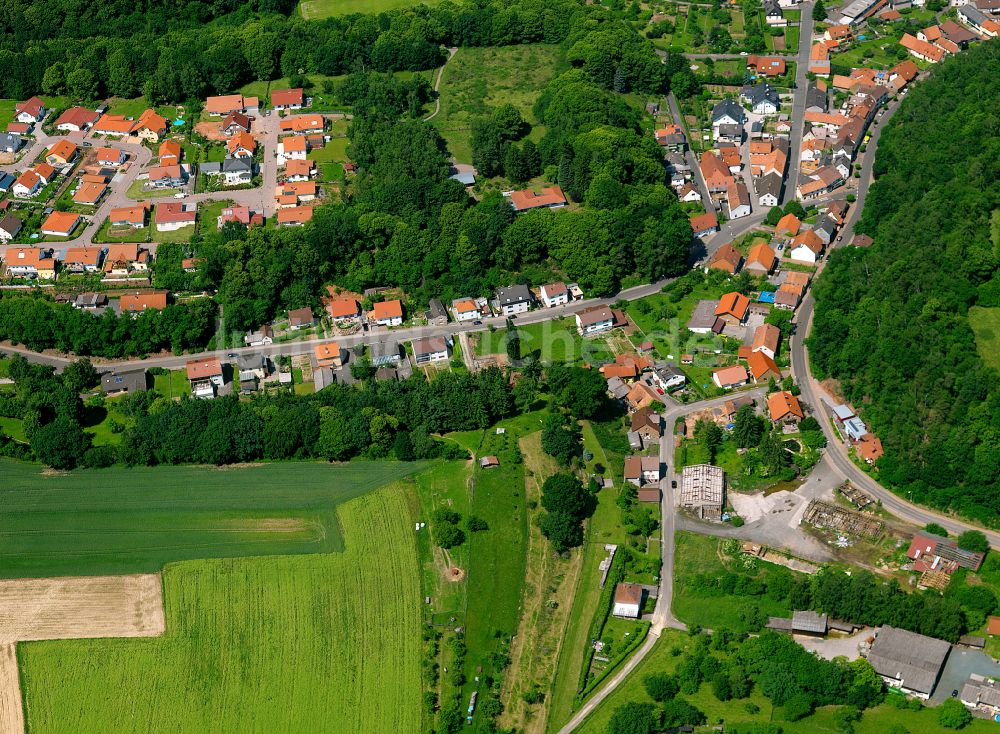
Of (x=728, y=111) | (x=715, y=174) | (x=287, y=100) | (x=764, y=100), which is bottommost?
(x=287, y=100)

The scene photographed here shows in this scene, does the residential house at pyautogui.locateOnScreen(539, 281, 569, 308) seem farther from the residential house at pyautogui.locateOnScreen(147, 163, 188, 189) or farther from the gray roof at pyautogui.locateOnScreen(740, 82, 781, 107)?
the gray roof at pyautogui.locateOnScreen(740, 82, 781, 107)

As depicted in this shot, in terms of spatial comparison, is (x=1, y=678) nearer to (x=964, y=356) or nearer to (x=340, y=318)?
(x=340, y=318)

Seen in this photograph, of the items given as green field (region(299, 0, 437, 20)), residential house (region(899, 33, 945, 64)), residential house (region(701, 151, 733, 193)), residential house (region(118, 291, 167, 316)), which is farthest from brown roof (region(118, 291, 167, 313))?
residential house (region(899, 33, 945, 64))

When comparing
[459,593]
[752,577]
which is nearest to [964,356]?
[752,577]

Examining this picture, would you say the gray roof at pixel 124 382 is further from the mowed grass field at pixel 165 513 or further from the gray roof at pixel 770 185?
the gray roof at pixel 770 185

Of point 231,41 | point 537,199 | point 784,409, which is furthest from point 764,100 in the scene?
point 231,41

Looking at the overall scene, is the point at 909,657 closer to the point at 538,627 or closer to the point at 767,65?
the point at 538,627

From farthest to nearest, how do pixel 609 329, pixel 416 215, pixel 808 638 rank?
pixel 416 215 < pixel 609 329 < pixel 808 638
